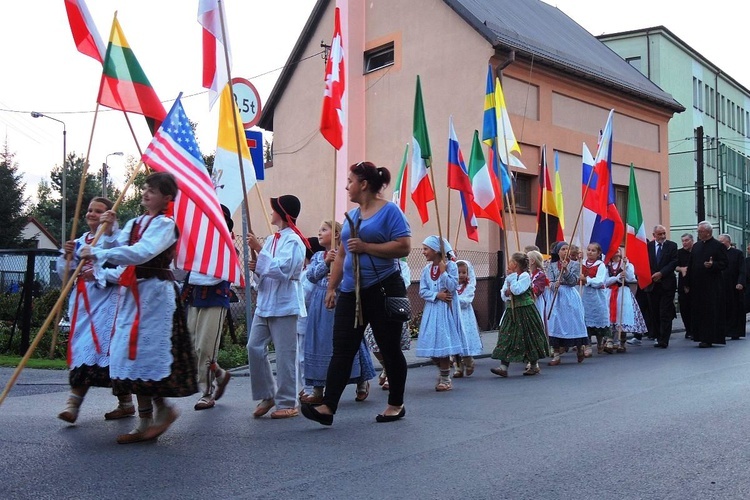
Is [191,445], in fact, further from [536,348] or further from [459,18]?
[459,18]

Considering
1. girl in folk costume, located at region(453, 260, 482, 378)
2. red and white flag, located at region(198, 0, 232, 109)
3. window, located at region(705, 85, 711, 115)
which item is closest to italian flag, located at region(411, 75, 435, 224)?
girl in folk costume, located at region(453, 260, 482, 378)

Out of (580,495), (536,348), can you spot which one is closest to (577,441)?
(580,495)

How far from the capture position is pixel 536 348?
10.8 metres

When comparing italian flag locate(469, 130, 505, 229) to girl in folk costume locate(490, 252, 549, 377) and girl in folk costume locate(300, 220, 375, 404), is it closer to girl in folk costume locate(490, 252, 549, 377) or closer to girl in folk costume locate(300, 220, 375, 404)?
girl in folk costume locate(490, 252, 549, 377)

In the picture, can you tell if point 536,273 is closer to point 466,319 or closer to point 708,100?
point 466,319

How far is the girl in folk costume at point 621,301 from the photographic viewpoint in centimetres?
1427

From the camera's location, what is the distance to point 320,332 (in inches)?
316

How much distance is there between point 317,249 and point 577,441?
368 cm

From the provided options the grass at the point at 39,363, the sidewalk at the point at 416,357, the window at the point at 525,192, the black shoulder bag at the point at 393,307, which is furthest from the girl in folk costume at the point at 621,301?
the black shoulder bag at the point at 393,307

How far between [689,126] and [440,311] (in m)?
38.8

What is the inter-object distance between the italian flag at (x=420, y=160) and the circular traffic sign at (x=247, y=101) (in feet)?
6.63

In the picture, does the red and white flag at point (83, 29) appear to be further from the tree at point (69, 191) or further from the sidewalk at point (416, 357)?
the tree at point (69, 191)

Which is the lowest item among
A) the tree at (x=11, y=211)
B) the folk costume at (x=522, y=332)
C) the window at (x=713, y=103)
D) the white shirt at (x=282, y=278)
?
the folk costume at (x=522, y=332)

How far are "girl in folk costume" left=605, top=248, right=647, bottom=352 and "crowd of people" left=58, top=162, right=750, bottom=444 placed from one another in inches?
147
